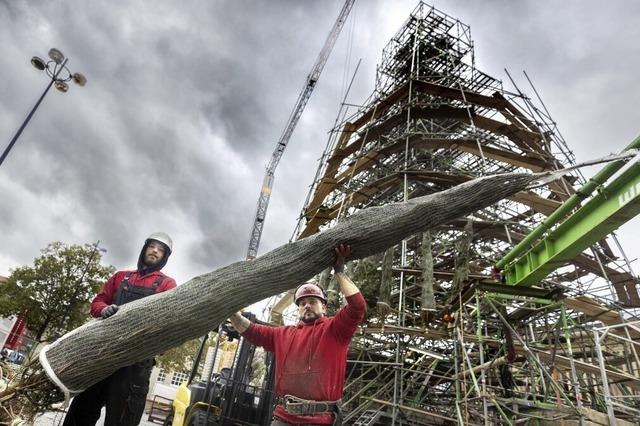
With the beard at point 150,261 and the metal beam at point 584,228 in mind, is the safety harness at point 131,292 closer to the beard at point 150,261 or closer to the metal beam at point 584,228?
the beard at point 150,261

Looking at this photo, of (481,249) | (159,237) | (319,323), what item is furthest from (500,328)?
(159,237)

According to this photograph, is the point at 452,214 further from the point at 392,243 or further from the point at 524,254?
the point at 524,254

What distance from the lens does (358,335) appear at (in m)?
10.3

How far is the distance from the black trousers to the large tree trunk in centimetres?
62

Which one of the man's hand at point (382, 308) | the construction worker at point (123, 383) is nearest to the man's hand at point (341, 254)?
the construction worker at point (123, 383)

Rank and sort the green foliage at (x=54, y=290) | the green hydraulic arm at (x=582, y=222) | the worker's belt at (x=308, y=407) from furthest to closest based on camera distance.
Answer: the green foliage at (x=54, y=290) → the green hydraulic arm at (x=582, y=222) → the worker's belt at (x=308, y=407)

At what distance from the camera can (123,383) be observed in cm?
275

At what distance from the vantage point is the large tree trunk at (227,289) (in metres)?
2.09

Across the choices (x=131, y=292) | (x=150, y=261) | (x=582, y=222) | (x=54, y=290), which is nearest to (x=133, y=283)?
(x=131, y=292)

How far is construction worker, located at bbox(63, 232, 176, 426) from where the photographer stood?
2.71 metres

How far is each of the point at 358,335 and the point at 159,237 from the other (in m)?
7.94

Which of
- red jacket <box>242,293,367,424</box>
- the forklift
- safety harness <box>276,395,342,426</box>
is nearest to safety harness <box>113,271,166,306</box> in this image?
red jacket <box>242,293,367,424</box>

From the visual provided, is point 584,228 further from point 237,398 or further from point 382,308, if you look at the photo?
point 237,398

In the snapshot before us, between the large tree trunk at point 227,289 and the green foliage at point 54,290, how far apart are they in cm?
1955
